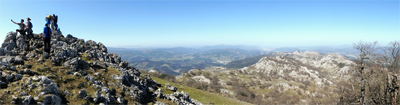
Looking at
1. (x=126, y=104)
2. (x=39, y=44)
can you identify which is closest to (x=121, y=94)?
(x=126, y=104)

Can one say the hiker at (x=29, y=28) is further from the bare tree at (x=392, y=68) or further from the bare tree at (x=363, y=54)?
the bare tree at (x=363, y=54)

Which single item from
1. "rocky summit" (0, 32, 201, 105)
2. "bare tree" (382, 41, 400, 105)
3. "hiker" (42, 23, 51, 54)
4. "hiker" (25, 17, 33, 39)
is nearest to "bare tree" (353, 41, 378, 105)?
"bare tree" (382, 41, 400, 105)

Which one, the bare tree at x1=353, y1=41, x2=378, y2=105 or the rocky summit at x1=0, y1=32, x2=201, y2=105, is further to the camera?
the bare tree at x1=353, y1=41, x2=378, y2=105

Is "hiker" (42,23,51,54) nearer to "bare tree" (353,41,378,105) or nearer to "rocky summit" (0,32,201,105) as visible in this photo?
"rocky summit" (0,32,201,105)

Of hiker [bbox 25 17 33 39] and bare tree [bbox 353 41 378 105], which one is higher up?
hiker [bbox 25 17 33 39]

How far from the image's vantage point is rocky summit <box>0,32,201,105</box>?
13.6 meters

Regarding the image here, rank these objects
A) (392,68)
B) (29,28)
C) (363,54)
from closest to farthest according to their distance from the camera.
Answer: (29,28) < (392,68) < (363,54)

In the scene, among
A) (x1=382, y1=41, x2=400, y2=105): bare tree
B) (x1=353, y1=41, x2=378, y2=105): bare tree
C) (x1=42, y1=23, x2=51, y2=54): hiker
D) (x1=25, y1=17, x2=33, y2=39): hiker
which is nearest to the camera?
(x1=42, y1=23, x2=51, y2=54): hiker

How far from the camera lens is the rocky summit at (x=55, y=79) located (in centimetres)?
1355

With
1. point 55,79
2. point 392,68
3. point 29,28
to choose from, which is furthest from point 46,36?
point 392,68

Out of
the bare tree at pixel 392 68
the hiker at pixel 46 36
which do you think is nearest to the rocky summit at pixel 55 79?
the hiker at pixel 46 36

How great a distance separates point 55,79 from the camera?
16.8 m

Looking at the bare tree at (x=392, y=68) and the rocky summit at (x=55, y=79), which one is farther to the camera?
the bare tree at (x=392, y=68)

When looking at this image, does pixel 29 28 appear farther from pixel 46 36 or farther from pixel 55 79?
pixel 55 79
